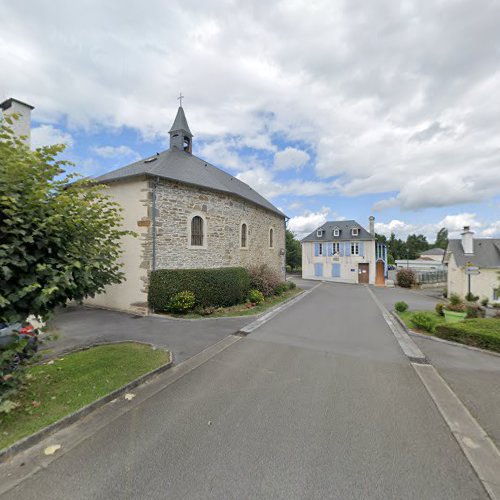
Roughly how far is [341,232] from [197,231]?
→ 76.5ft

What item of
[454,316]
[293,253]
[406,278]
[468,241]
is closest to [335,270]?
[406,278]

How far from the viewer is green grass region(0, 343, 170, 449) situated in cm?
312

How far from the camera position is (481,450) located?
2.93 m

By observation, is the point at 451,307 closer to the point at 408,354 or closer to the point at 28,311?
the point at 408,354

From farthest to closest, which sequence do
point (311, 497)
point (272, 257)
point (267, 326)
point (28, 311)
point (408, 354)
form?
1. point (272, 257)
2. point (267, 326)
3. point (408, 354)
4. point (28, 311)
5. point (311, 497)

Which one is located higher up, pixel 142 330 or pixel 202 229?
pixel 202 229

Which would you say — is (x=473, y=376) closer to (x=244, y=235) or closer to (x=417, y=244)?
(x=244, y=235)

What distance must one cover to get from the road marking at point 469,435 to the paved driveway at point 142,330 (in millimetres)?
4641

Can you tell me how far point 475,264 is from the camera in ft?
60.3

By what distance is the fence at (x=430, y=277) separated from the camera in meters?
27.4

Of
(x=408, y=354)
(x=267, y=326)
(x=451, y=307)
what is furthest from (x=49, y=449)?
(x=451, y=307)

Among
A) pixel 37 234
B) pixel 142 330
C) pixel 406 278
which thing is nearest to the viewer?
pixel 37 234

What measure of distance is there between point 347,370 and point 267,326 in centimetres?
365

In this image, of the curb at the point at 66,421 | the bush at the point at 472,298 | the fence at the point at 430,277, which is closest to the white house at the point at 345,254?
the fence at the point at 430,277
